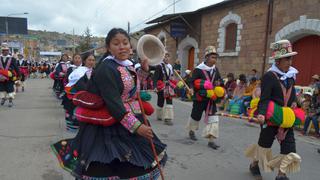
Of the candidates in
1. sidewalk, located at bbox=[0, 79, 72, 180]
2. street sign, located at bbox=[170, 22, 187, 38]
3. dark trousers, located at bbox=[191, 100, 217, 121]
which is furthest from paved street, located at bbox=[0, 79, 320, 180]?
street sign, located at bbox=[170, 22, 187, 38]

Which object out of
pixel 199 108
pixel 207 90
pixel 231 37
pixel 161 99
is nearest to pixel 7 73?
pixel 161 99

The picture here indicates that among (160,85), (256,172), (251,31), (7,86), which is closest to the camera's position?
(256,172)

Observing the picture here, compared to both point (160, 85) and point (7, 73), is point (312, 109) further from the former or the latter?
point (7, 73)

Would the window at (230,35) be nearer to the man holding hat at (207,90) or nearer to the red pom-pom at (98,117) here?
the man holding hat at (207,90)

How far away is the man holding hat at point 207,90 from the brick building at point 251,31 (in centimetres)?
631

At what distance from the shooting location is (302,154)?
5.94 m

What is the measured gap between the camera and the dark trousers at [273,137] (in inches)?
158

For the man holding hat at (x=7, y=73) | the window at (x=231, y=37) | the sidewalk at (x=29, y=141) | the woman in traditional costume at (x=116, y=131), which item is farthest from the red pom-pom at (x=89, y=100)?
the window at (x=231, y=37)

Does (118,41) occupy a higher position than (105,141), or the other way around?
(118,41)

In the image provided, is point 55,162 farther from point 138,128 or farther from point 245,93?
point 245,93

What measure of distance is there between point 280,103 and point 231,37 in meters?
12.1

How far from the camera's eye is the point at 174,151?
5695 mm

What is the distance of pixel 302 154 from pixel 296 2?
7.45 m

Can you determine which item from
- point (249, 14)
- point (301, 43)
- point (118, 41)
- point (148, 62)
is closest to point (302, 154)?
point (148, 62)
